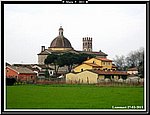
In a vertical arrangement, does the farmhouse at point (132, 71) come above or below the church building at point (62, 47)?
below

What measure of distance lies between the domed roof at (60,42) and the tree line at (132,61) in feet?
1.91

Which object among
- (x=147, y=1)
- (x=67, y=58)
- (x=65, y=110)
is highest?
(x=147, y=1)

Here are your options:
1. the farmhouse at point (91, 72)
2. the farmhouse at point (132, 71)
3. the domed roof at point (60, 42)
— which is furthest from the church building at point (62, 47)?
the farmhouse at point (132, 71)

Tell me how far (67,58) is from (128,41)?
0.74 meters

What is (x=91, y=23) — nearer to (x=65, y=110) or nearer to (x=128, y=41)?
A: (x=128, y=41)

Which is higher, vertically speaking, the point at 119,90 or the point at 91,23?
the point at 91,23

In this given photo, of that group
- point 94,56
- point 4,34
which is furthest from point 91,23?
point 4,34

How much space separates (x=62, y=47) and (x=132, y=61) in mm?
829

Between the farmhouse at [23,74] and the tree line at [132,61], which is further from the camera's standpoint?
the farmhouse at [23,74]

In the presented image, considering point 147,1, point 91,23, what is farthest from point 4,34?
point 147,1

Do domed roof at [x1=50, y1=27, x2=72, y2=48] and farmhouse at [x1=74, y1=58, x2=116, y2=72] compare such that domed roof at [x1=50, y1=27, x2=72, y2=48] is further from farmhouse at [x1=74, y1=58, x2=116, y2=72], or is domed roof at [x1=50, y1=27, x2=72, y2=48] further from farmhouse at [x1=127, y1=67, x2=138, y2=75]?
farmhouse at [x1=127, y1=67, x2=138, y2=75]

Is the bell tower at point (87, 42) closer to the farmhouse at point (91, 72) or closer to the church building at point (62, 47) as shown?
the church building at point (62, 47)

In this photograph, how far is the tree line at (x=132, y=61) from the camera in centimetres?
929

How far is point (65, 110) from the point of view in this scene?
927 centimetres
